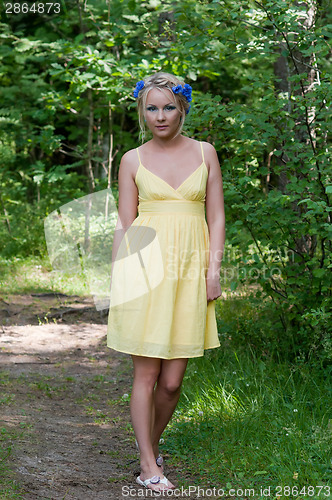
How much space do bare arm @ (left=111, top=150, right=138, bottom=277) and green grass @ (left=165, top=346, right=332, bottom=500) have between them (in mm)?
1146

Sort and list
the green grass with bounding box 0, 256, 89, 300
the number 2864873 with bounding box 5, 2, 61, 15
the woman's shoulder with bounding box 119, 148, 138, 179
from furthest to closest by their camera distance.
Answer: the number 2864873 with bounding box 5, 2, 61, 15 < the green grass with bounding box 0, 256, 89, 300 < the woman's shoulder with bounding box 119, 148, 138, 179

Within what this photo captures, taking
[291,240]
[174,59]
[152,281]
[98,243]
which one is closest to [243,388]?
[291,240]

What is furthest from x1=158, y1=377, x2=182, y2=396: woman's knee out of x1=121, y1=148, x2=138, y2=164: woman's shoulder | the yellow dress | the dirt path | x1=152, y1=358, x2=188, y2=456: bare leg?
x1=121, y1=148, x2=138, y2=164: woman's shoulder

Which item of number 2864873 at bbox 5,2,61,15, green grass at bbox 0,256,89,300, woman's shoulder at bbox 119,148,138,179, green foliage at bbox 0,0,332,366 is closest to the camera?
woman's shoulder at bbox 119,148,138,179

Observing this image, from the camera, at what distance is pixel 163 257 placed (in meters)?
2.81

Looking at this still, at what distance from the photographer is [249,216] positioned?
3.89 metres

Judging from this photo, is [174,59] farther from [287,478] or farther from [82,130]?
[287,478]

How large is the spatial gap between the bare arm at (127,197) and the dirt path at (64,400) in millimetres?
1086

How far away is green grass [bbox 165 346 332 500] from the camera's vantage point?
9.30ft

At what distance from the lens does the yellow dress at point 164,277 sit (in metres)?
2.79

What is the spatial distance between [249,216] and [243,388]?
109cm

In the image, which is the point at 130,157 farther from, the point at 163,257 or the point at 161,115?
the point at 163,257

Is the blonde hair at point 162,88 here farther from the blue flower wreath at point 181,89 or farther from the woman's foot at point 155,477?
the woman's foot at point 155,477

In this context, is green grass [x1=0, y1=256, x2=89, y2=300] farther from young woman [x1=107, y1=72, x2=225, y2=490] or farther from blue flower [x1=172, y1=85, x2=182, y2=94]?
blue flower [x1=172, y1=85, x2=182, y2=94]
